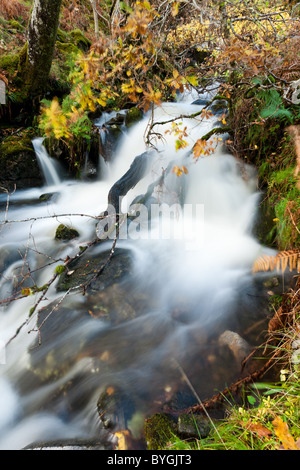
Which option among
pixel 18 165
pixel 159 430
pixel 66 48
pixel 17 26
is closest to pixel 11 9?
pixel 17 26

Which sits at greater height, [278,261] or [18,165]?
[18,165]

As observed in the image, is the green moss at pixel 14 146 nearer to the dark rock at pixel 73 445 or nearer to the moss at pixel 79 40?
the moss at pixel 79 40

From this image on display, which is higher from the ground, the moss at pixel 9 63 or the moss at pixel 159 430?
the moss at pixel 9 63

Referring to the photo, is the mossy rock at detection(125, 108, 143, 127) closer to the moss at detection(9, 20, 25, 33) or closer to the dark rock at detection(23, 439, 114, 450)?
the moss at detection(9, 20, 25, 33)

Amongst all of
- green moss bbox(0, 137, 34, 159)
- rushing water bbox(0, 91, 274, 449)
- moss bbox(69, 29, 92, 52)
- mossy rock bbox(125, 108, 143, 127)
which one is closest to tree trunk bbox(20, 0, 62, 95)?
green moss bbox(0, 137, 34, 159)

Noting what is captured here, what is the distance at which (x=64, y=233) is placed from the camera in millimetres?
4312

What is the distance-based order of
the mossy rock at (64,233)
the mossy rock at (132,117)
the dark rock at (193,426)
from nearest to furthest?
the dark rock at (193,426)
the mossy rock at (64,233)
the mossy rock at (132,117)

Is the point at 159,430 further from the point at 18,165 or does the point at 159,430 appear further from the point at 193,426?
the point at 18,165

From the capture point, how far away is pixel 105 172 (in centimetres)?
648

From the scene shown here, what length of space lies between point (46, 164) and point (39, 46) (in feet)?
8.86

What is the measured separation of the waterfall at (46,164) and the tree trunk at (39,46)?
144 centimetres

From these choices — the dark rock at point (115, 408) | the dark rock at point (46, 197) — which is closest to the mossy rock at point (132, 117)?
the dark rock at point (46, 197)

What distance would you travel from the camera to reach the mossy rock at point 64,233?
430 centimetres

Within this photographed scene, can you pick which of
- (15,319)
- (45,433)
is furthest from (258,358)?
(15,319)
